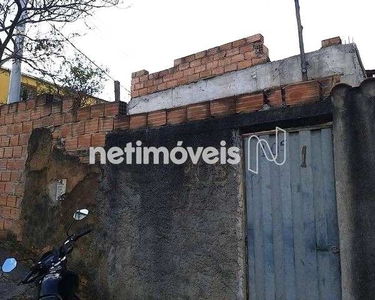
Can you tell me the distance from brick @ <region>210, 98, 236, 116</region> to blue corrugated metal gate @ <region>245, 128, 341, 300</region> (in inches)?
13.2

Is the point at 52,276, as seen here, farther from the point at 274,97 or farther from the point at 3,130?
the point at 3,130

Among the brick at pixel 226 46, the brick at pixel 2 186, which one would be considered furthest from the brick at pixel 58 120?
the brick at pixel 226 46

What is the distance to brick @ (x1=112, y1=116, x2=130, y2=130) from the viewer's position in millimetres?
3283

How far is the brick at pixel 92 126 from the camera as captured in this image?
347cm

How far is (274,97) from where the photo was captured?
2447 millimetres

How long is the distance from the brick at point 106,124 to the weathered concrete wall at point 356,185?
2.11 meters

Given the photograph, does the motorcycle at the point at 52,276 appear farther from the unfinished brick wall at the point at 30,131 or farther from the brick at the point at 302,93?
the brick at the point at 302,93

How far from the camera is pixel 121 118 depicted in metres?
3.32

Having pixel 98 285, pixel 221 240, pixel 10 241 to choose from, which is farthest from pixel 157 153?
pixel 10 241

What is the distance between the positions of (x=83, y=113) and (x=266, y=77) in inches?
114

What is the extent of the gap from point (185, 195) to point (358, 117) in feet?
4.59

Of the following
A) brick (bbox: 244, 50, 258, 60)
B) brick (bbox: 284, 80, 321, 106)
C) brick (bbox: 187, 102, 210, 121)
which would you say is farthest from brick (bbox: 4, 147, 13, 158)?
brick (bbox: 244, 50, 258, 60)

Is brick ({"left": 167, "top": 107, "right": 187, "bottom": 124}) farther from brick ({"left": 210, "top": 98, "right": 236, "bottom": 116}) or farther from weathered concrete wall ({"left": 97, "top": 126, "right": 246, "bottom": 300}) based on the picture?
brick ({"left": 210, "top": 98, "right": 236, "bottom": 116})

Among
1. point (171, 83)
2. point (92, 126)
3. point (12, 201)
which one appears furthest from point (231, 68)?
point (12, 201)
